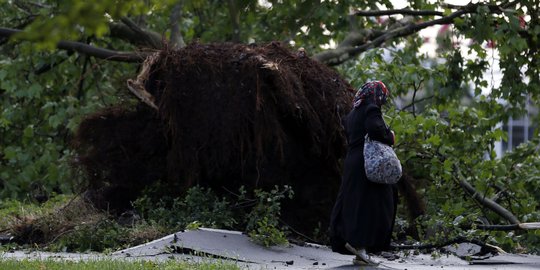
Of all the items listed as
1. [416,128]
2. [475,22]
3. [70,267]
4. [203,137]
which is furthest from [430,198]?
[70,267]

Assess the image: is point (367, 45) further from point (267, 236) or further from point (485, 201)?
point (267, 236)

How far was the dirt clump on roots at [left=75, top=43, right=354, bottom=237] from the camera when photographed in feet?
36.3

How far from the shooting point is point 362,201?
947 centimetres

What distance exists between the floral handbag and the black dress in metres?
0.09

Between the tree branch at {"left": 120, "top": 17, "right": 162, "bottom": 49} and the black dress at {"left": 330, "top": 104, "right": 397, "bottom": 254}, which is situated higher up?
the tree branch at {"left": 120, "top": 17, "right": 162, "bottom": 49}

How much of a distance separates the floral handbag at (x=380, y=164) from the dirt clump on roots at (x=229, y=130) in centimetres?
172

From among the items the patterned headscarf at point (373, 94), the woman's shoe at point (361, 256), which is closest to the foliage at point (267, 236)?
the woman's shoe at point (361, 256)

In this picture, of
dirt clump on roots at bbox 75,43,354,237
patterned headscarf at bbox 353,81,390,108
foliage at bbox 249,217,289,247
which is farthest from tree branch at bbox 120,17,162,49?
patterned headscarf at bbox 353,81,390,108

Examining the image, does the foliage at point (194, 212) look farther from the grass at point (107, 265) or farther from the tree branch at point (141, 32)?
the tree branch at point (141, 32)

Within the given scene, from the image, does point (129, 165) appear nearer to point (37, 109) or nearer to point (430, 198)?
point (430, 198)

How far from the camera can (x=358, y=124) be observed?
9.67 meters

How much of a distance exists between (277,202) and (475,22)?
13.9 feet

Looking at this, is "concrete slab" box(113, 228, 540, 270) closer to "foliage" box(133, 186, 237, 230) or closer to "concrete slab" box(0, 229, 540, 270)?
"concrete slab" box(0, 229, 540, 270)

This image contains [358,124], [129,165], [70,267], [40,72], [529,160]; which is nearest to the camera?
[70,267]
